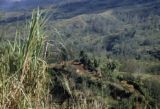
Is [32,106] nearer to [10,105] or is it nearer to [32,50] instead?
[10,105]

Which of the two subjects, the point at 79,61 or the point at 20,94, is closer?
the point at 20,94

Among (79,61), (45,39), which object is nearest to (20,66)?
(45,39)

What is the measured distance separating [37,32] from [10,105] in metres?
1.18

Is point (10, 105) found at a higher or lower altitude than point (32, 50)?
lower

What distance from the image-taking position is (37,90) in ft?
22.6

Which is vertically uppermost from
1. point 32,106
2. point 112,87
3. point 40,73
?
point 40,73

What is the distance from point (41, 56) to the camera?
7168 millimetres

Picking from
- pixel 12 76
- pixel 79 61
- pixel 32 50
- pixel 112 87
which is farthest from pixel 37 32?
pixel 79 61

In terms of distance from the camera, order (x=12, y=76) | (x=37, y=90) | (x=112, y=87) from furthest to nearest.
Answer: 1. (x=112, y=87)
2. (x=37, y=90)
3. (x=12, y=76)

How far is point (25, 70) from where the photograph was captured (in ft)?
22.2

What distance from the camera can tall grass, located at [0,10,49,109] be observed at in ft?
21.4

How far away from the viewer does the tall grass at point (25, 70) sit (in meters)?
6.52

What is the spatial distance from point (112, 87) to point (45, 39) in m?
34.8

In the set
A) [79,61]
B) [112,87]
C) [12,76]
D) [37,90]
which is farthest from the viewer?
[79,61]
